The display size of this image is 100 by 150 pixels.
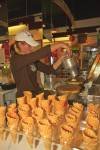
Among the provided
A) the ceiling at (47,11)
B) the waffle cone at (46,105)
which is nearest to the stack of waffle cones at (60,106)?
the waffle cone at (46,105)

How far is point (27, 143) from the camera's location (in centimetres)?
115

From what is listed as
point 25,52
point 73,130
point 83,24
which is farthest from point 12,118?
point 83,24

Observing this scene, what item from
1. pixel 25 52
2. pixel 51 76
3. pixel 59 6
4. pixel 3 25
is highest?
pixel 59 6

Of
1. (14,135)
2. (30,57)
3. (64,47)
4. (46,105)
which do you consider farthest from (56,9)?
(14,135)

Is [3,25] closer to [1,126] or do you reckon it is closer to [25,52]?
[25,52]

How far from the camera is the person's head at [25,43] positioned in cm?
202

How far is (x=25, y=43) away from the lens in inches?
80.0

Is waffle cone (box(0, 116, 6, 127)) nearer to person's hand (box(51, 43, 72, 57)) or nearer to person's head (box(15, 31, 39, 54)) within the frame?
person's hand (box(51, 43, 72, 57))

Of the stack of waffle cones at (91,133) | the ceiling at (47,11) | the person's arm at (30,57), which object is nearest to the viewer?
the stack of waffle cones at (91,133)

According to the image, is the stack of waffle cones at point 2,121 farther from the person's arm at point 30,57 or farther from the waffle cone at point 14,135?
the person's arm at point 30,57

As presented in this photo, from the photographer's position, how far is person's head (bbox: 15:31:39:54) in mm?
2021

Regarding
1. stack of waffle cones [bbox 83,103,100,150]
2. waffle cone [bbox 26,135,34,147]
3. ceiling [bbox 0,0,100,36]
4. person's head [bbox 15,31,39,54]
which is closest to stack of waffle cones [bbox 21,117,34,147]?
waffle cone [bbox 26,135,34,147]

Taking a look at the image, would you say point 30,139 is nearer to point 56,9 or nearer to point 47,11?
point 47,11

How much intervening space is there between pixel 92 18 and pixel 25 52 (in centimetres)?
328
